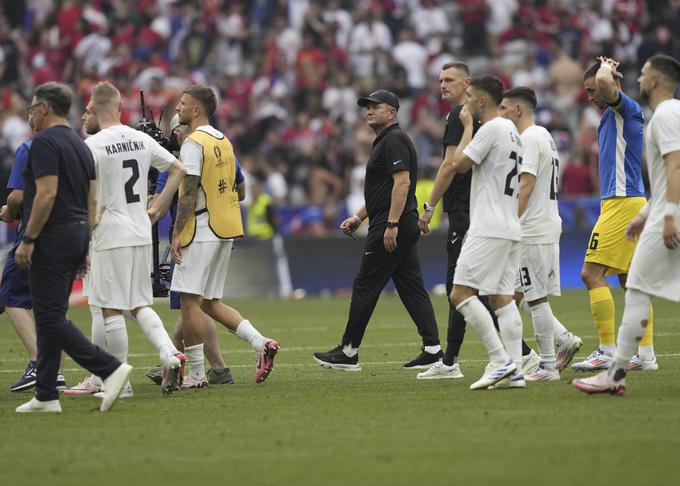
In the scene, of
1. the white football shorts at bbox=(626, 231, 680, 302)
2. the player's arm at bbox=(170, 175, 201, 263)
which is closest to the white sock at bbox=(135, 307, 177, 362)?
the player's arm at bbox=(170, 175, 201, 263)

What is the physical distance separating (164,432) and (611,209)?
196 inches

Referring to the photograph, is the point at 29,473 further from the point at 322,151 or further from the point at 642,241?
the point at 322,151

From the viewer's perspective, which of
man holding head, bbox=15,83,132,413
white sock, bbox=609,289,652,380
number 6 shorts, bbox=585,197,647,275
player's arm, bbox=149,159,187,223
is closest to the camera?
man holding head, bbox=15,83,132,413

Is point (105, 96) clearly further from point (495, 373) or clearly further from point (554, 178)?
point (554, 178)

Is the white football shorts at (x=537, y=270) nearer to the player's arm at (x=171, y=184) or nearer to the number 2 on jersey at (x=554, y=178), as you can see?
the number 2 on jersey at (x=554, y=178)

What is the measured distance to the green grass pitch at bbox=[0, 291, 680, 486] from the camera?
657 centimetres

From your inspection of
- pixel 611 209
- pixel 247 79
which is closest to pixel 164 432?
pixel 611 209

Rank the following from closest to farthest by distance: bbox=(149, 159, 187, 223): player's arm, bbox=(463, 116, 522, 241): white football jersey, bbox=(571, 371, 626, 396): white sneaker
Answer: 1. bbox=(571, 371, 626, 396): white sneaker
2. bbox=(463, 116, 522, 241): white football jersey
3. bbox=(149, 159, 187, 223): player's arm

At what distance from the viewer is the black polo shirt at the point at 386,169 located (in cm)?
1133

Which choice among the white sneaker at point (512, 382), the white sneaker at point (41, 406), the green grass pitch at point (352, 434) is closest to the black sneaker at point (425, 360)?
the green grass pitch at point (352, 434)

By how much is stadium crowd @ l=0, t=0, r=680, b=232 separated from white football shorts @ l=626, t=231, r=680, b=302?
1598 cm

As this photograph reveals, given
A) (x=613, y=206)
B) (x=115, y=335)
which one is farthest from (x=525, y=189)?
(x=115, y=335)

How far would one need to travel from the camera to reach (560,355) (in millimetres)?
10945

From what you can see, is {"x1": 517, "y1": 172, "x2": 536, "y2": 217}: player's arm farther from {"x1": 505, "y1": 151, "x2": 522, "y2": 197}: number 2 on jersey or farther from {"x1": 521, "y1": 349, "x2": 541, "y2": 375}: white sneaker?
{"x1": 521, "y1": 349, "x2": 541, "y2": 375}: white sneaker
